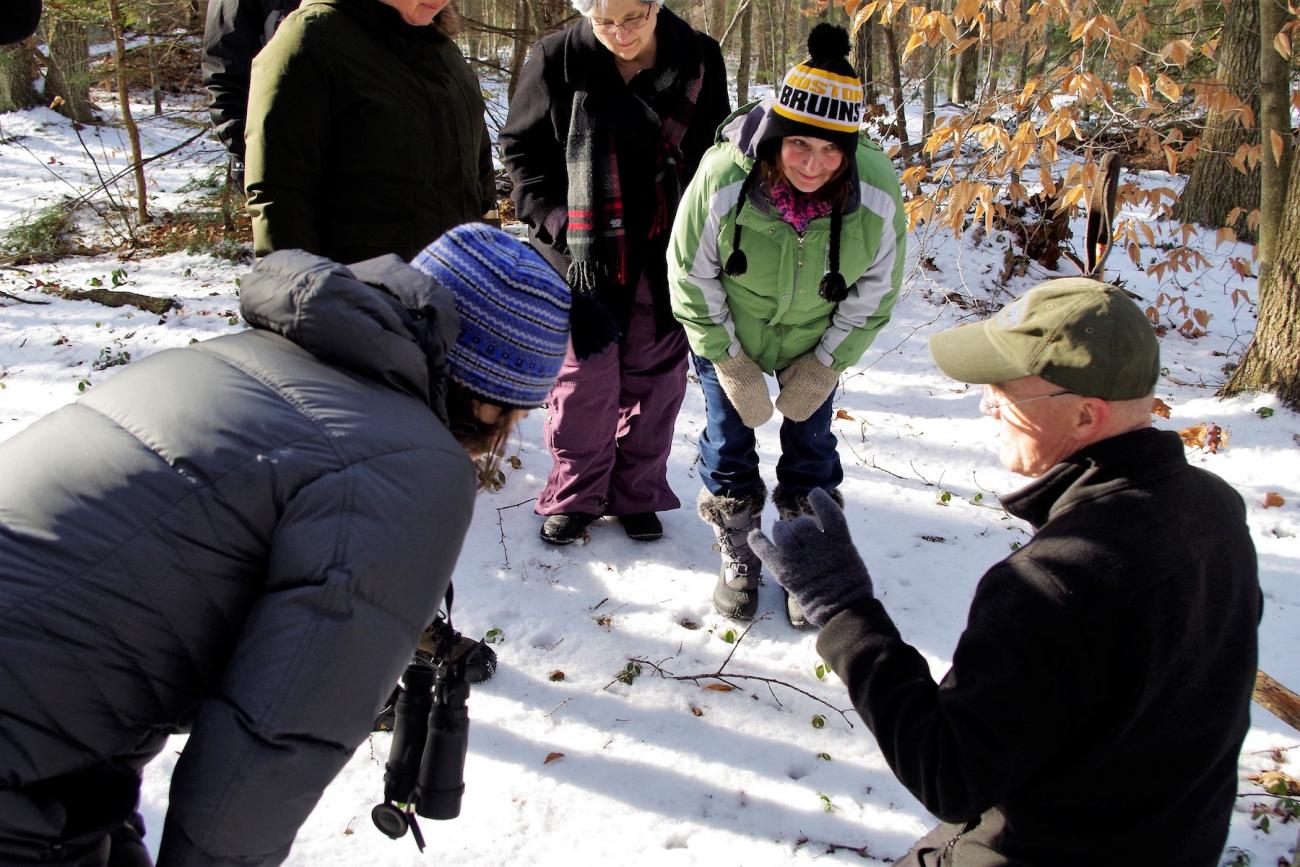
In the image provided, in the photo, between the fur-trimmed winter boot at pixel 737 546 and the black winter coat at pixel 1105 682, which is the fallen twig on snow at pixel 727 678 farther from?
the black winter coat at pixel 1105 682

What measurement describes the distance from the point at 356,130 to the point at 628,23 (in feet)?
3.27

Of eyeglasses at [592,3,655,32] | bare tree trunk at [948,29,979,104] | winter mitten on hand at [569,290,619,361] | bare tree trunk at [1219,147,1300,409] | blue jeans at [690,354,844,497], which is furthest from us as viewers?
bare tree trunk at [948,29,979,104]

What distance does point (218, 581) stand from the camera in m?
1.19

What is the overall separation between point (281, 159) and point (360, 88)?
0.32 meters

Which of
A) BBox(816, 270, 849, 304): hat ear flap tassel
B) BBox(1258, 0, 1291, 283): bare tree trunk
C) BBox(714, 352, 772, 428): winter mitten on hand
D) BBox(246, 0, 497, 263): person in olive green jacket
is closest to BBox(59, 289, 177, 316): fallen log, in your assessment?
BBox(246, 0, 497, 263): person in olive green jacket

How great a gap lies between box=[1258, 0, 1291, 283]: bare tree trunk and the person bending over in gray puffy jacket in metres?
4.77

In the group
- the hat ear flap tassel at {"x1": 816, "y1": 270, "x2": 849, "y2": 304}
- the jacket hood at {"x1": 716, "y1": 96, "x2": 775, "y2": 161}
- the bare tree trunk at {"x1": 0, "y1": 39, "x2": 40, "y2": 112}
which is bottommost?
the bare tree trunk at {"x1": 0, "y1": 39, "x2": 40, "y2": 112}

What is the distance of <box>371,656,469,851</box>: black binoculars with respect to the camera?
1739mm

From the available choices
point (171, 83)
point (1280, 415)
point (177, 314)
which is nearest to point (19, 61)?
point (171, 83)

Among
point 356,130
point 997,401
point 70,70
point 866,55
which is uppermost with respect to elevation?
point 866,55

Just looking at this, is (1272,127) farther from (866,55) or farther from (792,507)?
(866,55)

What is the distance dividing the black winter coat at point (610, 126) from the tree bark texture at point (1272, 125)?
9.98 ft

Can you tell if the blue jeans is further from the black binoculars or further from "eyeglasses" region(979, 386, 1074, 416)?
the black binoculars

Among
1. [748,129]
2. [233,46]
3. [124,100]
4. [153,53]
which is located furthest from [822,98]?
[153,53]
